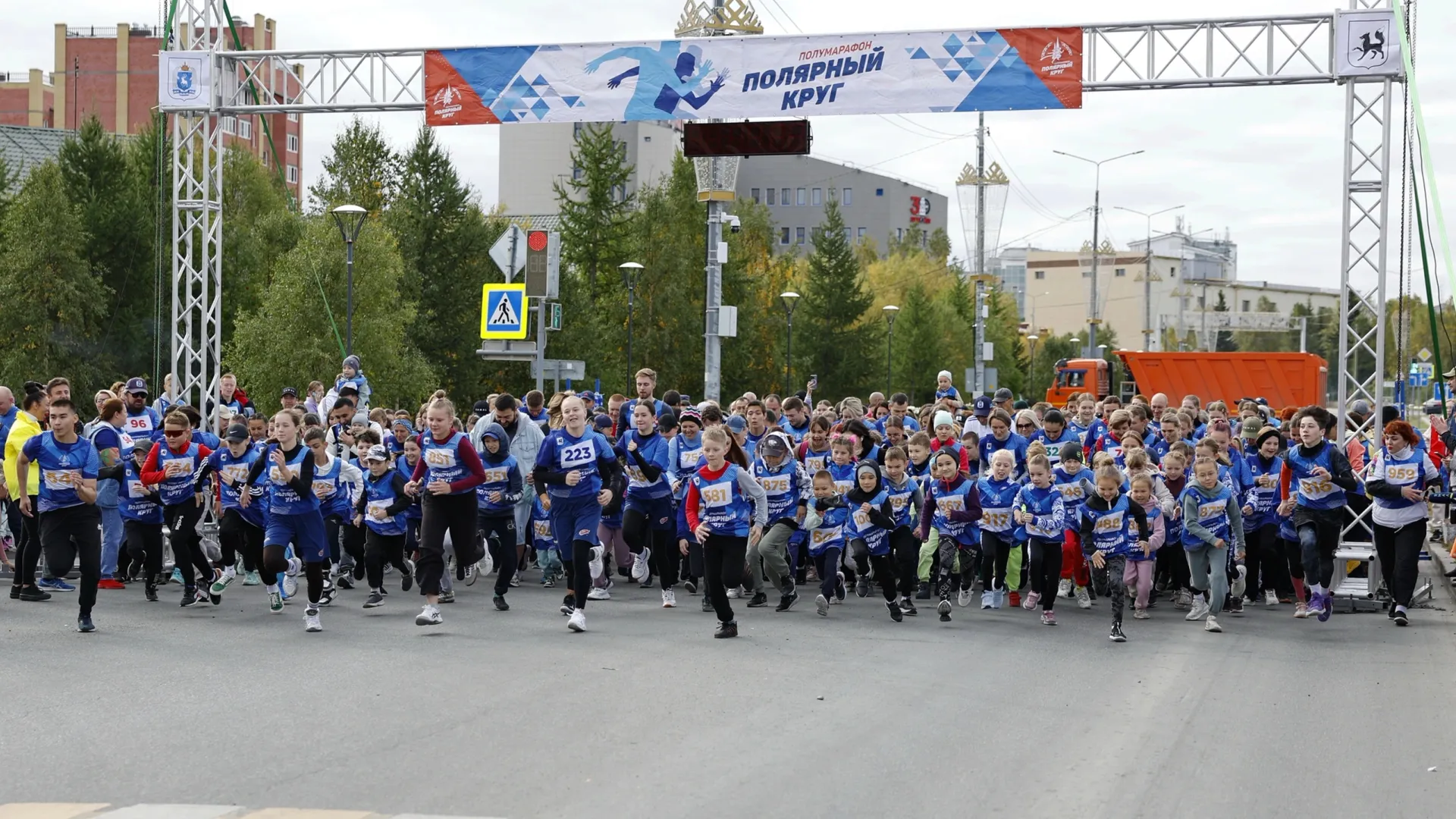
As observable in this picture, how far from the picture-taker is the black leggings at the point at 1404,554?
1270cm

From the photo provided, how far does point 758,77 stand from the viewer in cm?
1811

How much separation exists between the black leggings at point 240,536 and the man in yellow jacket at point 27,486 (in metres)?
1.50

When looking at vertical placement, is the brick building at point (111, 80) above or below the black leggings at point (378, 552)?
above

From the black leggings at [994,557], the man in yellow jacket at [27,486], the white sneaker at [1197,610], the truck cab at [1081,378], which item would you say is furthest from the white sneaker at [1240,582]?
the truck cab at [1081,378]

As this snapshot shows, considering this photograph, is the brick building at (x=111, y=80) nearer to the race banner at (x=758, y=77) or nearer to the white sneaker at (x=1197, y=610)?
the race banner at (x=758, y=77)

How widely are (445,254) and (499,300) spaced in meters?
34.8

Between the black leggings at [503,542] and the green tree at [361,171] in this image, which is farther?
the green tree at [361,171]

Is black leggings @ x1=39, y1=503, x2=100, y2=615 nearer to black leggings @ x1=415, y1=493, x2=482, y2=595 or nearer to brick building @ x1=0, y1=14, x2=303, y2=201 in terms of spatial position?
black leggings @ x1=415, y1=493, x2=482, y2=595

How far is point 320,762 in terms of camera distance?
703 cm

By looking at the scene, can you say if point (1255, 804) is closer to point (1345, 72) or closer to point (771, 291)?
point (1345, 72)

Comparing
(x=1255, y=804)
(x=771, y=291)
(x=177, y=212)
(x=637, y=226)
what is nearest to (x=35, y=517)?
(x=177, y=212)

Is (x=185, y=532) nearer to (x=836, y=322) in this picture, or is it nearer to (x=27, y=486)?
(x=27, y=486)

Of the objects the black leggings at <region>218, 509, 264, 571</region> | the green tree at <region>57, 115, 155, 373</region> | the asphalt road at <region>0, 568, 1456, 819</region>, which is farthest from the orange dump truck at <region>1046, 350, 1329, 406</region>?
the black leggings at <region>218, 509, 264, 571</region>

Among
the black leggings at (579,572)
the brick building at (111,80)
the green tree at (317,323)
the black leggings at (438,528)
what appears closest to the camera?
the black leggings at (579,572)
